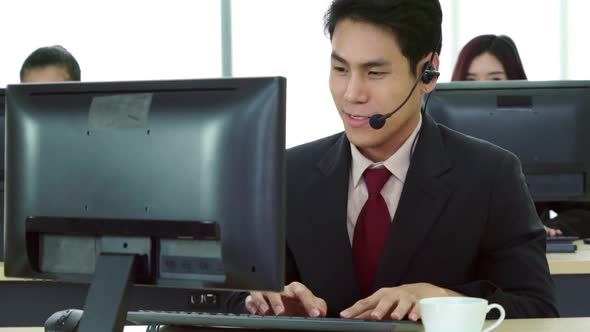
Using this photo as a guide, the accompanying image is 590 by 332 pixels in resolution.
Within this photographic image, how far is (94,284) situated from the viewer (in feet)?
4.54

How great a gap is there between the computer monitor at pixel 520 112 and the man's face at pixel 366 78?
80cm

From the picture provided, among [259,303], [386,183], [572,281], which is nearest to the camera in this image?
[259,303]

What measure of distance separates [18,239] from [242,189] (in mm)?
383

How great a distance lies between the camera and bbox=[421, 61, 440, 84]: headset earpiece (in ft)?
6.50

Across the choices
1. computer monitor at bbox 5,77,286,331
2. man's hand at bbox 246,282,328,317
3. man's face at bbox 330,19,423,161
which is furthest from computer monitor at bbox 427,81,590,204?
computer monitor at bbox 5,77,286,331

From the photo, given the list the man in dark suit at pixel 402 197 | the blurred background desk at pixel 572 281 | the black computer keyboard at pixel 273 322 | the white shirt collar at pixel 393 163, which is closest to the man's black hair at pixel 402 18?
Result: the man in dark suit at pixel 402 197

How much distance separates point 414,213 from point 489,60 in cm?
198

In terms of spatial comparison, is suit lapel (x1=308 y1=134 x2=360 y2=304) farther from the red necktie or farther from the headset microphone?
the headset microphone

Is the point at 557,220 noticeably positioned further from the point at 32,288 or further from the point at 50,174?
the point at 50,174

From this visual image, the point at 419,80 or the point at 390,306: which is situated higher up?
the point at 419,80

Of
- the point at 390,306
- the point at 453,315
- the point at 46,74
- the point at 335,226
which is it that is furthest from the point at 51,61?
the point at 453,315

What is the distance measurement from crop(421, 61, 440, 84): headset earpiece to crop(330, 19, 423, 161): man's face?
0.06 meters

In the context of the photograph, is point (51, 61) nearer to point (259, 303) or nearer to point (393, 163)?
point (393, 163)

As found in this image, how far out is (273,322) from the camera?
1489 mm
